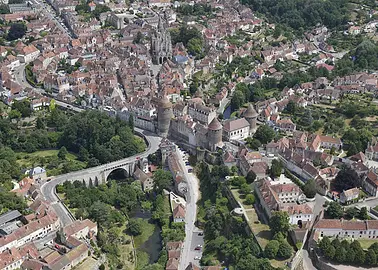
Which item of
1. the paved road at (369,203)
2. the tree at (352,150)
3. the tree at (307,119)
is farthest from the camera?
the tree at (307,119)

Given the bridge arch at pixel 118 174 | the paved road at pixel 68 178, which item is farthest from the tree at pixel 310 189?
the bridge arch at pixel 118 174

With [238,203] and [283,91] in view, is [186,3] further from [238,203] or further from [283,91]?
[238,203]

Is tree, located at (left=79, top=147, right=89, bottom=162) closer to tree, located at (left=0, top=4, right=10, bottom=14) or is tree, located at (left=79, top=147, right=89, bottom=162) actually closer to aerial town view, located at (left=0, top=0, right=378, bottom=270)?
aerial town view, located at (left=0, top=0, right=378, bottom=270)

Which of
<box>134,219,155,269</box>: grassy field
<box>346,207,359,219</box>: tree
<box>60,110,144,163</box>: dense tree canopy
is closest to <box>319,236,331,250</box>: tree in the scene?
<box>346,207,359,219</box>: tree

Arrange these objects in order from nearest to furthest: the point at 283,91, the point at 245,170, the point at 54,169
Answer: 1. the point at 245,170
2. the point at 54,169
3. the point at 283,91

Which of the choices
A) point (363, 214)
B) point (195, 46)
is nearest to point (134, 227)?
point (363, 214)

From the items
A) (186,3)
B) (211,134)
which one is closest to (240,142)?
(211,134)

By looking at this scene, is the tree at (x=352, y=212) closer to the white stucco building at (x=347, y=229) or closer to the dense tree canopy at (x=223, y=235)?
the white stucco building at (x=347, y=229)
